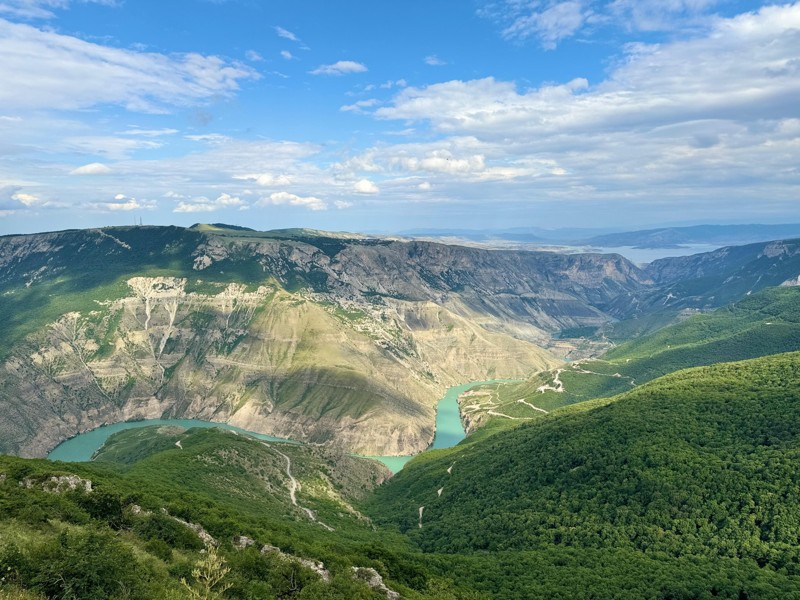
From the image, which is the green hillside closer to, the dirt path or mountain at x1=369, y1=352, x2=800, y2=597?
mountain at x1=369, y1=352, x2=800, y2=597

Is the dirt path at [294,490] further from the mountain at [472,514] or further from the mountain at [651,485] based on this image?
the mountain at [651,485]

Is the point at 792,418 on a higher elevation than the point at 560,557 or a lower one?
higher

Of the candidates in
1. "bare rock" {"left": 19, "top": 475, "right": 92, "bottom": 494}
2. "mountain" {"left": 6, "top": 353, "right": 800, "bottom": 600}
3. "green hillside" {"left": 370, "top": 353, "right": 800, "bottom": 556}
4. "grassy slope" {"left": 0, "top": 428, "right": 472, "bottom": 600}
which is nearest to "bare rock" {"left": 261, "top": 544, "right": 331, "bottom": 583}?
"mountain" {"left": 6, "top": 353, "right": 800, "bottom": 600}

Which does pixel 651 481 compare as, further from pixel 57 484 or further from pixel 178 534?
pixel 57 484

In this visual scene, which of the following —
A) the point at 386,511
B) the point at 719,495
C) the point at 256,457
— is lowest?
the point at 386,511

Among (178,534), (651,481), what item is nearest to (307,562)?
(178,534)

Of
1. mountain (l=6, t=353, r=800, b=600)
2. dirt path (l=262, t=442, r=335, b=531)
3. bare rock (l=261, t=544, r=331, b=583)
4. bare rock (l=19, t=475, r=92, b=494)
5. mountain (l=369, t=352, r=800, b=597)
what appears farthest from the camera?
dirt path (l=262, t=442, r=335, b=531)

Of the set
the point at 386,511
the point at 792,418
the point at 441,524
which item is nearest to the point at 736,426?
the point at 792,418

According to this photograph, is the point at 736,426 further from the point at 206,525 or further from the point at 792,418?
the point at 206,525

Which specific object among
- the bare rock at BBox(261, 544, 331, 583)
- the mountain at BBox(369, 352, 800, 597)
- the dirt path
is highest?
the bare rock at BBox(261, 544, 331, 583)

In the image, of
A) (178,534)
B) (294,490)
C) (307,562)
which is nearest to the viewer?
(178,534)

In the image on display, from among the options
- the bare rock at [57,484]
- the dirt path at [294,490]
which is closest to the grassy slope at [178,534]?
the bare rock at [57,484]
